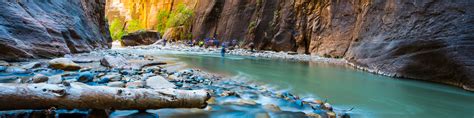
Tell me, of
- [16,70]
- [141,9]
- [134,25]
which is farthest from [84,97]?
[141,9]

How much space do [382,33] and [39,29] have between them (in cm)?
840

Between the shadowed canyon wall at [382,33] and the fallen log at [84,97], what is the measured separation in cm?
477

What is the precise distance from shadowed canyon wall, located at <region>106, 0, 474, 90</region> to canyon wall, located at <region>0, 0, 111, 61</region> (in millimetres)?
7734

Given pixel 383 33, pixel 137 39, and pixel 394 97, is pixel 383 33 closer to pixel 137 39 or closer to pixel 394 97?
pixel 394 97

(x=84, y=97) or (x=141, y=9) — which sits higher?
(x=141, y=9)

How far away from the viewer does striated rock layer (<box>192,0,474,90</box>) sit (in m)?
5.15

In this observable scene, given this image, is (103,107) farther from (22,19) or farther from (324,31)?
(324,31)

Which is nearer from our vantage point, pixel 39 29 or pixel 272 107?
pixel 272 107

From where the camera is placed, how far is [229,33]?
21.4 m

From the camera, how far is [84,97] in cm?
209

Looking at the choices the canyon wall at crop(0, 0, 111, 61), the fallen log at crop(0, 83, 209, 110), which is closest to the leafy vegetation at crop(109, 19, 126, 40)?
the canyon wall at crop(0, 0, 111, 61)

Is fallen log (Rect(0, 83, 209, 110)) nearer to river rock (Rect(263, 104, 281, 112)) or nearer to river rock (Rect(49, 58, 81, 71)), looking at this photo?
river rock (Rect(263, 104, 281, 112))

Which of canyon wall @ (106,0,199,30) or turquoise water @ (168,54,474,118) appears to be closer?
turquoise water @ (168,54,474,118)

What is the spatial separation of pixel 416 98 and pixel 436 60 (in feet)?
5.90
